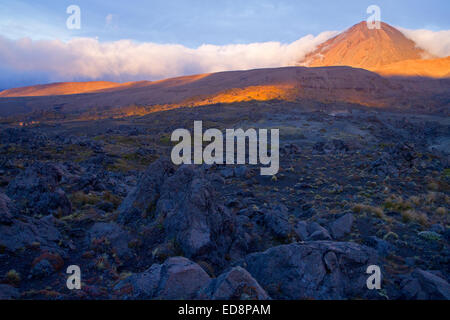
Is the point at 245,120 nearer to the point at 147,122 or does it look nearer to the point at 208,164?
the point at 147,122

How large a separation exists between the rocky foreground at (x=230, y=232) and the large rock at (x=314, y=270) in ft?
0.07

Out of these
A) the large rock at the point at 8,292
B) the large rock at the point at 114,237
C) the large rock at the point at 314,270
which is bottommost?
the large rock at the point at 114,237

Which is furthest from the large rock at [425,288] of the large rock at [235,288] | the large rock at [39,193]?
the large rock at [39,193]

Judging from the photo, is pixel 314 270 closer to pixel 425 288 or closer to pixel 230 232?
pixel 425 288

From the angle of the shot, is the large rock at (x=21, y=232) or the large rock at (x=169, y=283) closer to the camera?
the large rock at (x=169, y=283)

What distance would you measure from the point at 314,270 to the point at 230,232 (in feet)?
9.58

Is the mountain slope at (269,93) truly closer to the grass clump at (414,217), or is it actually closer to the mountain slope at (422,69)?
the mountain slope at (422,69)

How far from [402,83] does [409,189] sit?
371ft

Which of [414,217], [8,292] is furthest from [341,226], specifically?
[8,292]

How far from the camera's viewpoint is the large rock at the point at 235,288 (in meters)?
3.95

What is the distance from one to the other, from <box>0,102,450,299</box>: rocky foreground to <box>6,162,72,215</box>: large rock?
0.16 ft

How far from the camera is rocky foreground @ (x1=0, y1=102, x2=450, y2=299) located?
16.4ft

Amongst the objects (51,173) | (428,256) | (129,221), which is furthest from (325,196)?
(51,173)

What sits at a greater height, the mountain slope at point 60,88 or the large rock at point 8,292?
the mountain slope at point 60,88
